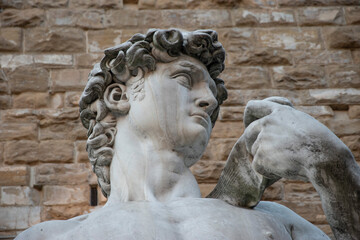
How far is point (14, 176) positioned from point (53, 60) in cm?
98

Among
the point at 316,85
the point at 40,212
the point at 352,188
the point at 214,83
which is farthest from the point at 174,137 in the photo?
the point at 316,85

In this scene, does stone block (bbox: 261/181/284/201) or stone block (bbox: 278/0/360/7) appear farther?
stone block (bbox: 278/0/360/7)

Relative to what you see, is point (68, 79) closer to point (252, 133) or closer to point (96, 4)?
point (96, 4)

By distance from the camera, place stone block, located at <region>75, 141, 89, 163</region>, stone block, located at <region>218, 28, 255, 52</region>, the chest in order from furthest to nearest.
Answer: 1. stone block, located at <region>218, 28, 255, 52</region>
2. stone block, located at <region>75, 141, 89, 163</region>
3. the chest

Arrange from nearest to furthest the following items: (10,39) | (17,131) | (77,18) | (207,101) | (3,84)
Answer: (207,101), (17,131), (3,84), (10,39), (77,18)

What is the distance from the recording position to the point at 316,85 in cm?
594

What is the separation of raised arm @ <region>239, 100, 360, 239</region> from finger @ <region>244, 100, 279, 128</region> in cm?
2

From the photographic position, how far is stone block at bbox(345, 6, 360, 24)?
20.6 ft

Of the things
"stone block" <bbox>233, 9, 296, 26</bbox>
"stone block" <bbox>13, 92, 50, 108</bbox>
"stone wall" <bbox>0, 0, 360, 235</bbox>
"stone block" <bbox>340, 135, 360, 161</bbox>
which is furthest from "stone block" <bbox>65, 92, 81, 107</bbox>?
"stone block" <bbox>340, 135, 360, 161</bbox>

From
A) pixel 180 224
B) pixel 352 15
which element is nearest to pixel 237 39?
pixel 352 15

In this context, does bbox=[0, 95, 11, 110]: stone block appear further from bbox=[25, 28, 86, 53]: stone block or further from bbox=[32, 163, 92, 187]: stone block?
bbox=[32, 163, 92, 187]: stone block

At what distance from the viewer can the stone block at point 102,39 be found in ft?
19.7

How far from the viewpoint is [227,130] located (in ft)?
18.8

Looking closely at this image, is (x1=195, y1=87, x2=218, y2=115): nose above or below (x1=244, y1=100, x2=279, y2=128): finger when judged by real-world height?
below
